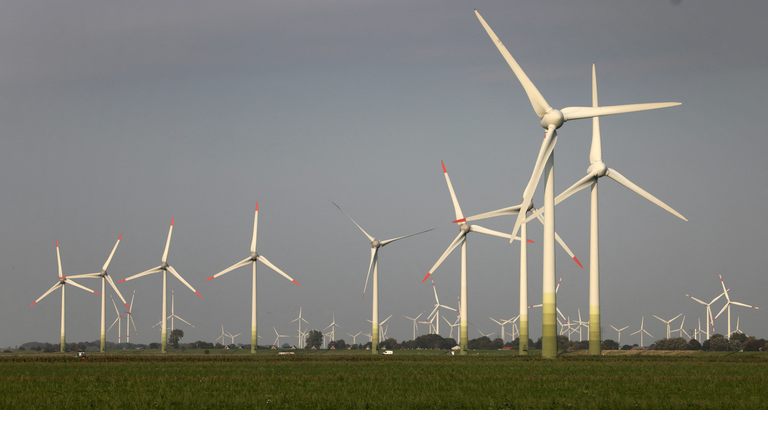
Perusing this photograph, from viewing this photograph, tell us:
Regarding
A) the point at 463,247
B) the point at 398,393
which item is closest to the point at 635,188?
the point at 463,247

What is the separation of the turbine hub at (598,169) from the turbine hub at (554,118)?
1438 centimetres

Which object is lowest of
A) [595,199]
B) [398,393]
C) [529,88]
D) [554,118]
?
[398,393]

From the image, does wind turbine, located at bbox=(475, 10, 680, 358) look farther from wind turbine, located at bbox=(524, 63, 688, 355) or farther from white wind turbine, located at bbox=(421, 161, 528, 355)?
white wind turbine, located at bbox=(421, 161, 528, 355)

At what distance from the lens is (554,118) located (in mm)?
74000

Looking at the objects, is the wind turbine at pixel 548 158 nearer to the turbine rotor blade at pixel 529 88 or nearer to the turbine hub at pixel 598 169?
the turbine rotor blade at pixel 529 88

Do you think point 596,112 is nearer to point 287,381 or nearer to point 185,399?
point 287,381

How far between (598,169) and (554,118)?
15833 mm

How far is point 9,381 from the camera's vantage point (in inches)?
1709

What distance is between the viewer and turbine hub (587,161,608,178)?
285 ft

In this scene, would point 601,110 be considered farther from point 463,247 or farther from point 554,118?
point 463,247

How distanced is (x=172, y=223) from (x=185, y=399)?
12767cm

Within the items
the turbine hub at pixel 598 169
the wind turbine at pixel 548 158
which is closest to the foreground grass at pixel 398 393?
the wind turbine at pixel 548 158

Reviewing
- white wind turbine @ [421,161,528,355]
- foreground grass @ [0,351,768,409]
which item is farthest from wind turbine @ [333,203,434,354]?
foreground grass @ [0,351,768,409]
